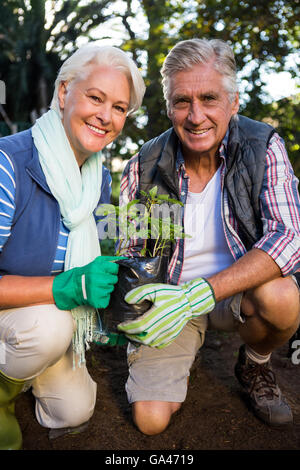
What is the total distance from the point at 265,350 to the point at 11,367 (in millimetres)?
1149

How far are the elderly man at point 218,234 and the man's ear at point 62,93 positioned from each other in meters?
0.52

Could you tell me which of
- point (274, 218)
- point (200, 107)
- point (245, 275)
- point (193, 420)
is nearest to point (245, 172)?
point (274, 218)

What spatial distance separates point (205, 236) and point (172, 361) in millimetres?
642

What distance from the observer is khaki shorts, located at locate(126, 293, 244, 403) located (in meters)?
1.89

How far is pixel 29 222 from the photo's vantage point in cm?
159

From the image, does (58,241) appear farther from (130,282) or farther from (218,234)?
(218,234)

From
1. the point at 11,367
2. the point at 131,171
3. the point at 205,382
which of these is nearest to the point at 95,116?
the point at 131,171

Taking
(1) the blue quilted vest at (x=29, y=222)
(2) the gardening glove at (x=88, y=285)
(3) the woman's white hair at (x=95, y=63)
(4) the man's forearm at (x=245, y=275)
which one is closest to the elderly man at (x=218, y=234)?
(4) the man's forearm at (x=245, y=275)

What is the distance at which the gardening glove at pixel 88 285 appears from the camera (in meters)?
1.45

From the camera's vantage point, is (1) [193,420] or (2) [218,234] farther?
(2) [218,234]

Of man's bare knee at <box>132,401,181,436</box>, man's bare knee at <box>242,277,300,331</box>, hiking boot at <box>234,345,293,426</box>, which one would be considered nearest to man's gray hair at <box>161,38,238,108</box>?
man's bare knee at <box>242,277,300,331</box>

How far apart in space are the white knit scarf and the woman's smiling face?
64 millimetres

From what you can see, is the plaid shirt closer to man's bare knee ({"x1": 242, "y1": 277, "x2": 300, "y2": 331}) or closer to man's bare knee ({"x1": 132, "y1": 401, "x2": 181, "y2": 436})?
man's bare knee ({"x1": 242, "y1": 277, "x2": 300, "y2": 331})

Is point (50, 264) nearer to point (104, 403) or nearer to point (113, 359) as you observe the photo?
point (104, 403)
